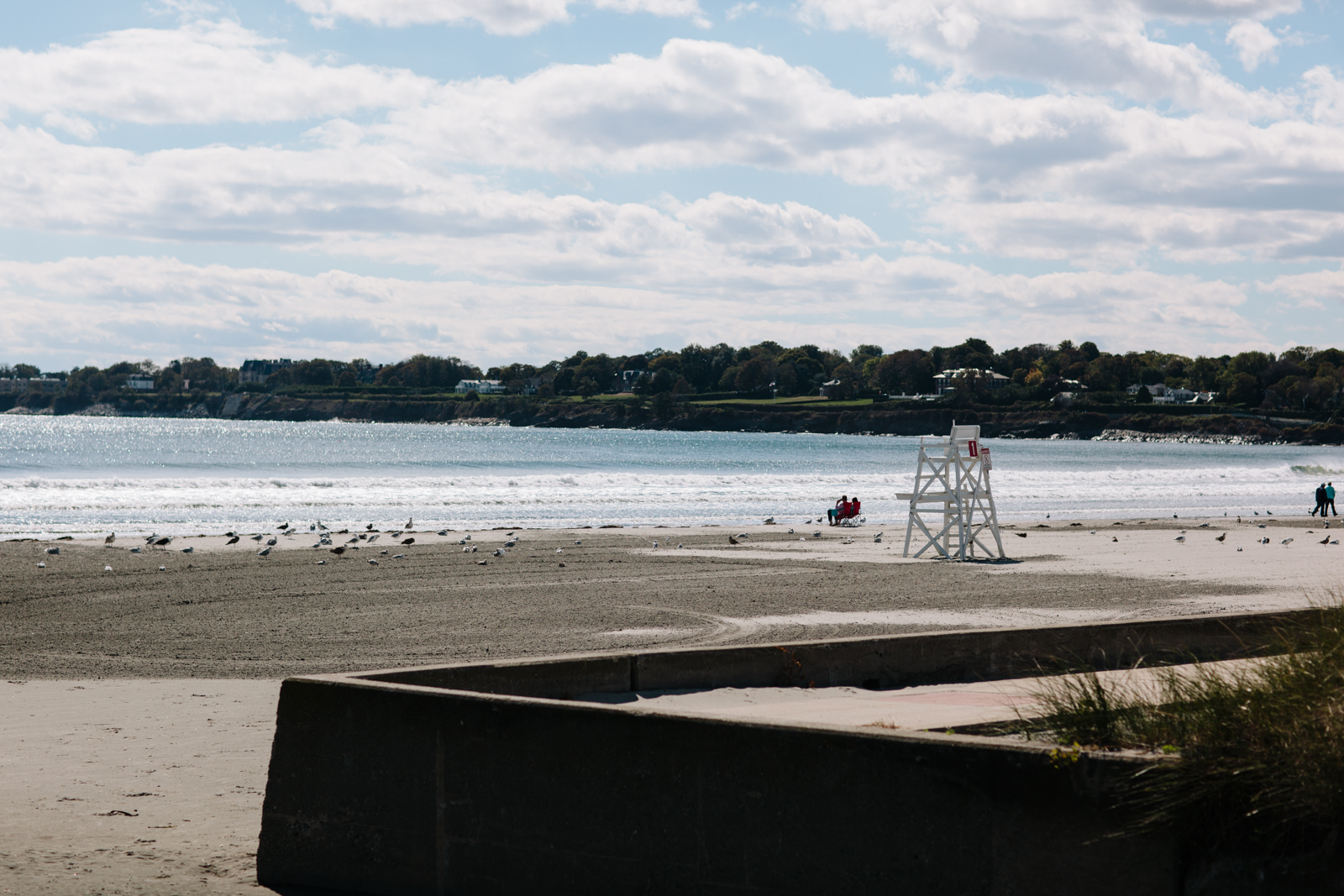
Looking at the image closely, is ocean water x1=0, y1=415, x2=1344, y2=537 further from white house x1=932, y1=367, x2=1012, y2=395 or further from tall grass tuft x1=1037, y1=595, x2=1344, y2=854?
white house x1=932, y1=367, x2=1012, y2=395

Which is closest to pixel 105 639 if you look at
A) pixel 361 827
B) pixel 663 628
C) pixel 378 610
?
pixel 378 610

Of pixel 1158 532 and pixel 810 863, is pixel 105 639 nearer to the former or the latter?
pixel 810 863

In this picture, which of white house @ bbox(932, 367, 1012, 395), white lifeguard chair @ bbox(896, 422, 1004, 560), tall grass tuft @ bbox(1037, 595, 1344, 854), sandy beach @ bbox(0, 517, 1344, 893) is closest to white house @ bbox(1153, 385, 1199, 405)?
white house @ bbox(932, 367, 1012, 395)

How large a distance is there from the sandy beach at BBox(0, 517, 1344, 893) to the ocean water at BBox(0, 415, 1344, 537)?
7448 millimetres

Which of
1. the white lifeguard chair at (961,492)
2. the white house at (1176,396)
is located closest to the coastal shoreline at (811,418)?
the white house at (1176,396)

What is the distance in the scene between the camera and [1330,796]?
329 centimetres

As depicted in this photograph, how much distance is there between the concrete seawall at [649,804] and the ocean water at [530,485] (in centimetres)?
2284

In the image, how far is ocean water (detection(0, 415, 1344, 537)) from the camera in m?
32.1

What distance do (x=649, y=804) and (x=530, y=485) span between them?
42.9 metres

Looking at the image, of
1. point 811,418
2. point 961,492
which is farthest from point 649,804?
point 811,418

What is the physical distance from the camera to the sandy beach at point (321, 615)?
5.83 metres

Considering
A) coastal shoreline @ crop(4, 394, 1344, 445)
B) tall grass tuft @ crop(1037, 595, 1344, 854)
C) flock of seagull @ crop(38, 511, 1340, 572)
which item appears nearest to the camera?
tall grass tuft @ crop(1037, 595, 1344, 854)

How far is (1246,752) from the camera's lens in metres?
3.49

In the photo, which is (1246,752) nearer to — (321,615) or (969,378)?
(321,615)
